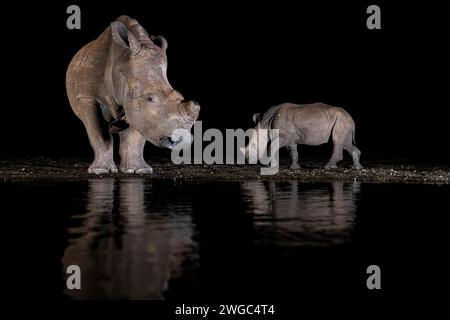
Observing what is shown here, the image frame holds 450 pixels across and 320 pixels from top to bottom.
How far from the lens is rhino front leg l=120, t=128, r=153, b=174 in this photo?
50.3 feet

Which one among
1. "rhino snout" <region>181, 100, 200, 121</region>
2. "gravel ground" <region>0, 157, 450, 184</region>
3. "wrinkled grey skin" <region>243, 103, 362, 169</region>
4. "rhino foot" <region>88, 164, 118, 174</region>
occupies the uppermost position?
"rhino snout" <region>181, 100, 200, 121</region>

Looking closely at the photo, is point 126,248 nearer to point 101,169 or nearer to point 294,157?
point 101,169

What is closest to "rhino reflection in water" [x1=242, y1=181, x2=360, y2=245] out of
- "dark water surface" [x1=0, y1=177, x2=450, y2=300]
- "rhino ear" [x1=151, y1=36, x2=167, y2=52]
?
"dark water surface" [x1=0, y1=177, x2=450, y2=300]

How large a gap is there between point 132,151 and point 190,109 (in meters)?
2.73

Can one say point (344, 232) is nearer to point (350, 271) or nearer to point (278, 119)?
point (350, 271)

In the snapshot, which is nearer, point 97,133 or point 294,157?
point 97,133

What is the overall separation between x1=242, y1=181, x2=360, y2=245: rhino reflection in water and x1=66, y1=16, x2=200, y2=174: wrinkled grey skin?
170 centimetres

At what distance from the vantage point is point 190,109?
512 inches

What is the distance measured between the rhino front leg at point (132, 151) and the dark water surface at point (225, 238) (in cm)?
332

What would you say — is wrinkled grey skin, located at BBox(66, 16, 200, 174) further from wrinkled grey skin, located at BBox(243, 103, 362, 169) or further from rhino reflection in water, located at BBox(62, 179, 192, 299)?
wrinkled grey skin, located at BBox(243, 103, 362, 169)

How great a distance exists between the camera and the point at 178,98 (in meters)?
13.3

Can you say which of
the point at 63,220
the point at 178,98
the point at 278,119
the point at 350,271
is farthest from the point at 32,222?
the point at 278,119

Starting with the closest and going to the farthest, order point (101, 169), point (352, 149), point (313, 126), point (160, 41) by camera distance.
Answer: point (160, 41)
point (101, 169)
point (352, 149)
point (313, 126)

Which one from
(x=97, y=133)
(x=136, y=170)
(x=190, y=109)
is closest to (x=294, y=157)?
(x=136, y=170)
